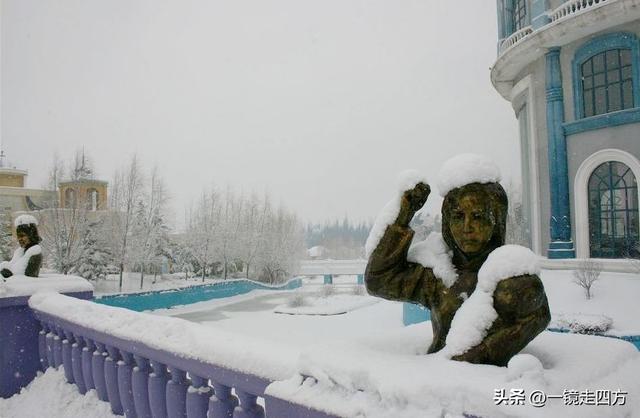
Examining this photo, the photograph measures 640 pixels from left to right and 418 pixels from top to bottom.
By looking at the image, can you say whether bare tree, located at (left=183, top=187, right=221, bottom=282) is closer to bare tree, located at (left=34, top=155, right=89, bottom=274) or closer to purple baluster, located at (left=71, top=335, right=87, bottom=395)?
bare tree, located at (left=34, top=155, right=89, bottom=274)

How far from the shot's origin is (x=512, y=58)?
1551 centimetres

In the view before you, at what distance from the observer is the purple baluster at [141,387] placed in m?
2.82

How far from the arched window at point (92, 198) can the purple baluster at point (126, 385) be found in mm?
25824

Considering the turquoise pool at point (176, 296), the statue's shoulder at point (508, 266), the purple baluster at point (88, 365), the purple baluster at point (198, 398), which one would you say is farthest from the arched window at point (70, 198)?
the statue's shoulder at point (508, 266)

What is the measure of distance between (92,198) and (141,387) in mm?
27242

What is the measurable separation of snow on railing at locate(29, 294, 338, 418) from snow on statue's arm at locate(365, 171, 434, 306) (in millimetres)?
523

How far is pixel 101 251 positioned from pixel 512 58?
2137 cm

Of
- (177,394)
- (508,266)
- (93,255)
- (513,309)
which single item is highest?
(508,266)

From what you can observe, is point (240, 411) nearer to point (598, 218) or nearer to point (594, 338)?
point (594, 338)

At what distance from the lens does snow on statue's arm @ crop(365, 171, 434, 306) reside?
186cm

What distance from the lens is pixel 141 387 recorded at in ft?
9.31

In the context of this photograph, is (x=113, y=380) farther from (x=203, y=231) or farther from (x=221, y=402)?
(x=203, y=231)

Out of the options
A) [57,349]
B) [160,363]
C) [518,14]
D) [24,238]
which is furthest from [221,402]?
[518,14]

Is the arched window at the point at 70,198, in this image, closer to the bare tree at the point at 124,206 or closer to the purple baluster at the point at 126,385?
the bare tree at the point at 124,206
